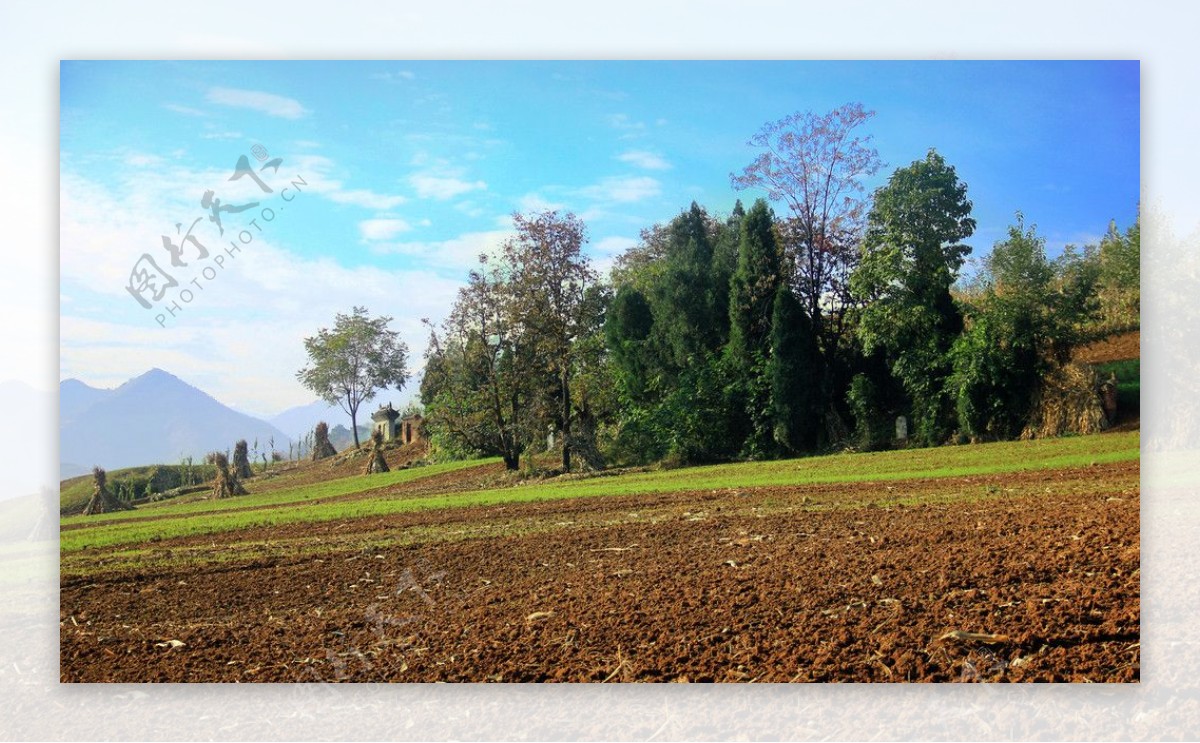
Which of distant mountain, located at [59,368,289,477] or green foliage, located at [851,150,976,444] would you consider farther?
green foliage, located at [851,150,976,444]

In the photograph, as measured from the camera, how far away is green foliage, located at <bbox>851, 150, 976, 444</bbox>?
6301 mm

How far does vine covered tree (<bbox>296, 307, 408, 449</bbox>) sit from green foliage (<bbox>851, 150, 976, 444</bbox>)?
121 inches

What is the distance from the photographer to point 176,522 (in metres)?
7.17

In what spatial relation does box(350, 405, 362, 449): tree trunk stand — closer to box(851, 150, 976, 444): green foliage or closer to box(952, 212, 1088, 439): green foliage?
box(851, 150, 976, 444): green foliage

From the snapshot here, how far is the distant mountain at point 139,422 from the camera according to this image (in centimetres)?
612

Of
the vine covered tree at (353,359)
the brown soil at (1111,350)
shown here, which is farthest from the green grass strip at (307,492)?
the brown soil at (1111,350)

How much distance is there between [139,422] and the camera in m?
6.20

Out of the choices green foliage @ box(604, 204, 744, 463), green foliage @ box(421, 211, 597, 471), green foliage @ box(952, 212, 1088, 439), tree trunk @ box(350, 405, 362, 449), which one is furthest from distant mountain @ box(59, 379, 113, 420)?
green foliage @ box(952, 212, 1088, 439)

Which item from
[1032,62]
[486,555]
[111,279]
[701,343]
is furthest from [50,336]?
[1032,62]

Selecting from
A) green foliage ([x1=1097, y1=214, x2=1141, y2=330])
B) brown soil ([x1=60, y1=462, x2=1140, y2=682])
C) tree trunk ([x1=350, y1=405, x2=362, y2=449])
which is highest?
green foliage ([x1=1097, y1=214, x2=1141, y2=330])

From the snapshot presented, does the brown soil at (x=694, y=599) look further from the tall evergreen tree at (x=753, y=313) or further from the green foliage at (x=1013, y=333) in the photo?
the tall evergreen tree at (x=753, y=313)

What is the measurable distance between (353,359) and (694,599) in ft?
8.68

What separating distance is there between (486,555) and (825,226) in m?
3.16

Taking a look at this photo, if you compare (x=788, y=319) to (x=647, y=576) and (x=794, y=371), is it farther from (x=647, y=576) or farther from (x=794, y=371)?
(x=647, y=576)
